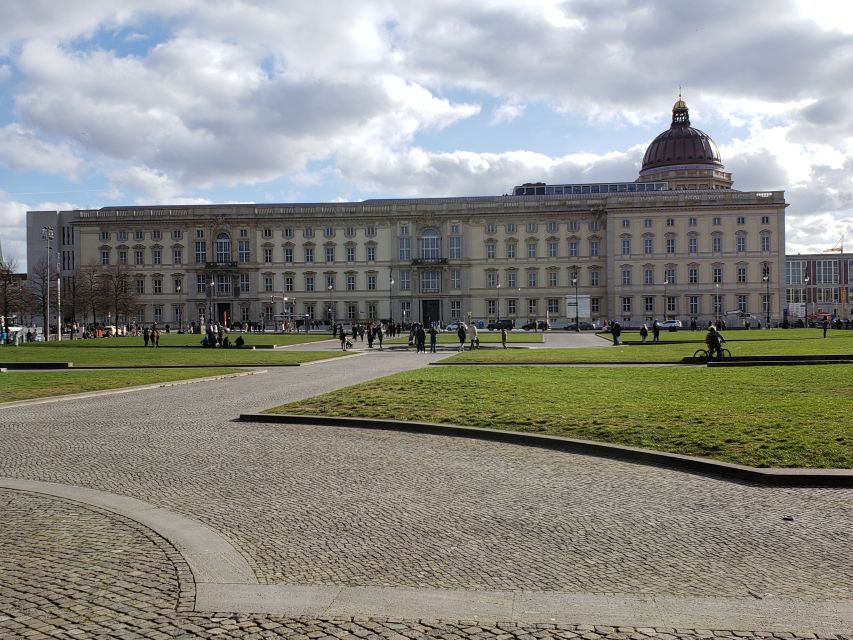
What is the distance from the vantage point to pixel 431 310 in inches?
4424

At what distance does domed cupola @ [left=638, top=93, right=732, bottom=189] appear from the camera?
393ft

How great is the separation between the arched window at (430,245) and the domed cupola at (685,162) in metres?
34.3

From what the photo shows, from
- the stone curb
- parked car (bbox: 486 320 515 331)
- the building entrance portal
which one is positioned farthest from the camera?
the building entrance portal

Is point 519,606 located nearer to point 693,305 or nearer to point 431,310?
point 431,310

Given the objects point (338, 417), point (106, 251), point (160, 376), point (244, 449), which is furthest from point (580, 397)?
point (106, 251)

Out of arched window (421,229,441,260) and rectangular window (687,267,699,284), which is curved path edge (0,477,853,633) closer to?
arched window (421,229,441,260)

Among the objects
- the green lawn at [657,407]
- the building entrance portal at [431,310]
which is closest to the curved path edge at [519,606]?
the green lawn at [657,407]

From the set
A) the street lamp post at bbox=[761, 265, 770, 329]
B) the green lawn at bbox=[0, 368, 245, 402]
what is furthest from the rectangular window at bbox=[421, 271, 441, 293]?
the green lawn at bbox=[0, 368, 245, 402]

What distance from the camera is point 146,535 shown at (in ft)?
24.6

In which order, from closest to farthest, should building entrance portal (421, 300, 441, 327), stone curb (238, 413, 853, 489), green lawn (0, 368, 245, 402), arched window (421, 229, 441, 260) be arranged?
stone curb (238, 413, 853, 489)
green lawn (0, 368, 245, 402)
building entrance portal (421, 300, 441, 327)
arched window (421, 229, 441, 260)

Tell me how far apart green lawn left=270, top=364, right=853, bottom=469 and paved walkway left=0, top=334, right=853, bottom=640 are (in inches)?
55.5

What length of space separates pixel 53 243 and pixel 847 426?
13135 centimetres

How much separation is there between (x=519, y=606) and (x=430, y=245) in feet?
353

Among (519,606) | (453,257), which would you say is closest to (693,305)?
(453,257)
